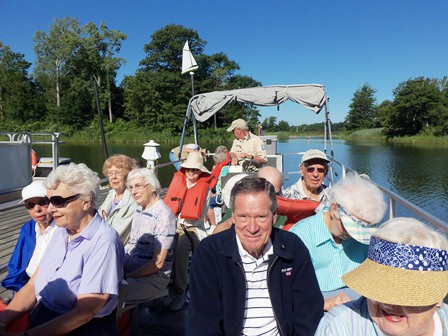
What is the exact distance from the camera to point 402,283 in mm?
1012

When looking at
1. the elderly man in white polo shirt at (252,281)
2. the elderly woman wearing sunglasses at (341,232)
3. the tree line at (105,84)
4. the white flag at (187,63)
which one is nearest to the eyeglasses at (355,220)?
the elderly woman wearing sunglasses at (341,232)

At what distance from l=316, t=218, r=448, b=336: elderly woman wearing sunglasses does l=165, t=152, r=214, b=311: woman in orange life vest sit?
6.11ft

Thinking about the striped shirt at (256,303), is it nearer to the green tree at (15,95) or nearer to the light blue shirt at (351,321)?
the light blue shirt at (351,321)

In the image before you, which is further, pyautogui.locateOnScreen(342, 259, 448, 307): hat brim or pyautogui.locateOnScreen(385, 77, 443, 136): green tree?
pyautogui.locateOnScreen(385, 77, 443, 136): green tree

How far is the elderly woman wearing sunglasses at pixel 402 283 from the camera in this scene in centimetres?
100

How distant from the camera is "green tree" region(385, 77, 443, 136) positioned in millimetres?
54062

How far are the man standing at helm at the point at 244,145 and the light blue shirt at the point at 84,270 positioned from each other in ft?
13.7

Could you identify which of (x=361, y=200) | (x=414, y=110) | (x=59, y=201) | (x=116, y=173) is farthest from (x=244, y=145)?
(x=414, y=110)

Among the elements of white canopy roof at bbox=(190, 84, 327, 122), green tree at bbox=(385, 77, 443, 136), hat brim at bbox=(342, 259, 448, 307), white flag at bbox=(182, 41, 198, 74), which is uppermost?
green tree at bbox=(385, 77, 443, 136)

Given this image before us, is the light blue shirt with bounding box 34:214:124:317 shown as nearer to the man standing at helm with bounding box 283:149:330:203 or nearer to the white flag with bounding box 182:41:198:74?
the man standing at helm with bounding box 283:149:330:203

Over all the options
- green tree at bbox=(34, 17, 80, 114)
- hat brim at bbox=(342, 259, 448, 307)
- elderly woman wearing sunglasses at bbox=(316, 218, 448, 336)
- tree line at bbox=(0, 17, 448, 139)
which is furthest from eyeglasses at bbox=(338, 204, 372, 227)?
green tree at bbox=(34, 17, 80, 114)

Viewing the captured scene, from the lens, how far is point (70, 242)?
1771mm

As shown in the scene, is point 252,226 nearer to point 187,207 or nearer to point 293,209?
point 293,209

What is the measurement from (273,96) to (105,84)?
44.9 meters
